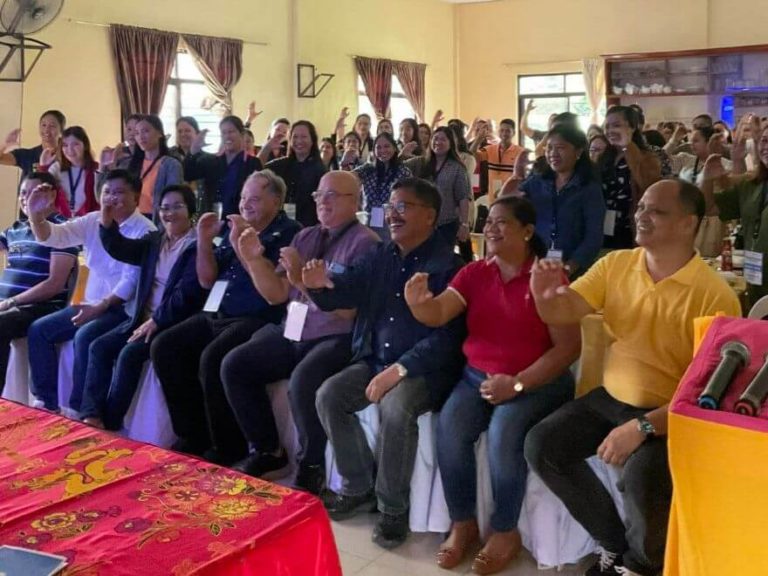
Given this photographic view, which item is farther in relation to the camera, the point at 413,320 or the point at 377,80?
the point at 377,80

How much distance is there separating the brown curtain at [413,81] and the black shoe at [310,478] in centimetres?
1047

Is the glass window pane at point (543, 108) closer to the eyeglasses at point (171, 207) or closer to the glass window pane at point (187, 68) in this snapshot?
the glass window pane at point (187, 68)

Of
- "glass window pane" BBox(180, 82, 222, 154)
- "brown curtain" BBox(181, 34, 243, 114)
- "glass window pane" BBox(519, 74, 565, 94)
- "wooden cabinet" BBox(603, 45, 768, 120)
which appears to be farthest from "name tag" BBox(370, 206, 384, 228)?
"glass window pane" BBox(519, 74, 565, 94)

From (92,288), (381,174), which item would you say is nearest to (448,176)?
(381,174)

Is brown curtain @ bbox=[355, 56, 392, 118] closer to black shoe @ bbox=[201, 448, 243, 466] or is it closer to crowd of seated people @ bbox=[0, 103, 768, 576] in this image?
crowd of seated people @ bbox=[0, 103, 768, 576]

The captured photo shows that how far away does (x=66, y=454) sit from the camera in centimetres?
Result: 163

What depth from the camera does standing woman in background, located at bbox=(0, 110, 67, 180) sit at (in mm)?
5402

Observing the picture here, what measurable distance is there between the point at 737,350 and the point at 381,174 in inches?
170

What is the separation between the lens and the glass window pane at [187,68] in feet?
31.8

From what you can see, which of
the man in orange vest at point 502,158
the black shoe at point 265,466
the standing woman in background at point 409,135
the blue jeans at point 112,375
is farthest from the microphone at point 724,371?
the standing woman in background at point 409,135

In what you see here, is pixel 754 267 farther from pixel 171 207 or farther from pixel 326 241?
pixel 171 207

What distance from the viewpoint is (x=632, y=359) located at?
231cm

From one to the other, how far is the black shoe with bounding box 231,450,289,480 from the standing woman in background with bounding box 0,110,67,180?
9.88ft

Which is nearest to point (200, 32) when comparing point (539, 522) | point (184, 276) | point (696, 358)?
point (184, 276)
